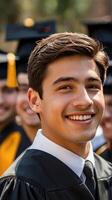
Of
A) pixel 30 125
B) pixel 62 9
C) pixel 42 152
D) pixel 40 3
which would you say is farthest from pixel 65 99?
pixel 40 3

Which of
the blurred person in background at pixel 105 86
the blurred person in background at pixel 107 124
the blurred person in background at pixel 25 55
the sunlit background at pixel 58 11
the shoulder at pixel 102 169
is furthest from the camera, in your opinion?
Answer: the sunlit background at pixel 58 11

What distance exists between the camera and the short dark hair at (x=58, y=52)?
3.17 metres

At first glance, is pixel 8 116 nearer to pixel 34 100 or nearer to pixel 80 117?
pixel 34 100

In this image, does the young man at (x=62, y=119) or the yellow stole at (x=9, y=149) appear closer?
the young man at (x=62, y=119)

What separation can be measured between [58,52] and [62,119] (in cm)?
→ 30

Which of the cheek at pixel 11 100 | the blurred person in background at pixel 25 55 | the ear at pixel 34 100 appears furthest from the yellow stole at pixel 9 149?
the ear at pixel 34 100

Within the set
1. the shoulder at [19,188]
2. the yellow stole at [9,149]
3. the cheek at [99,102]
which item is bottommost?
the yellow stole at [9,149]

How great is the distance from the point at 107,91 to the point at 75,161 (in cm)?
215

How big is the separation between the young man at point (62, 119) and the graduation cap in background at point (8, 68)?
3236 millimetres

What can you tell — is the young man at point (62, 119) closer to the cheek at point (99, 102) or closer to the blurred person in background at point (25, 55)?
the cheek at point (99, 102)

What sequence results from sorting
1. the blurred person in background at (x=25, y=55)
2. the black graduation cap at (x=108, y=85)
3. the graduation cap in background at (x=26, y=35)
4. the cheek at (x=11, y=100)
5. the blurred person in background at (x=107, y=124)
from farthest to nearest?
the cheek at (x=11, y=100)
the graduation cap in background at (x=26, y=35)
the blurred person in background at (x=25, y=55)
the black graduation cap at (x=108, y=85)
the blurred person in background at (x=107, y=124)

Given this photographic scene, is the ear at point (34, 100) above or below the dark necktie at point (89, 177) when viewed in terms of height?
above

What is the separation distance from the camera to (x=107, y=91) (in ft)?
17.5

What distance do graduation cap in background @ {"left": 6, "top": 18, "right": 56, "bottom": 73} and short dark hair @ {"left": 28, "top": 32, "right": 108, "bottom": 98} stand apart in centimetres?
293
